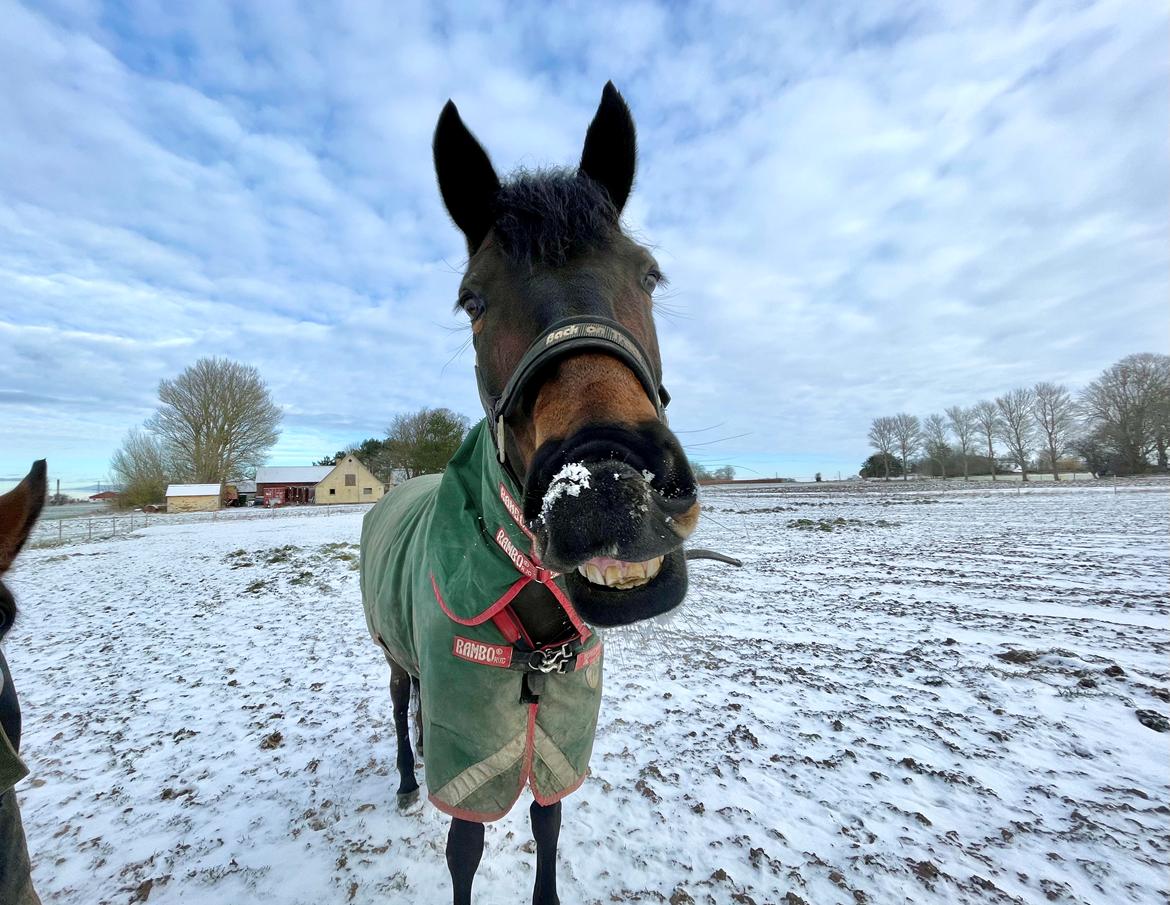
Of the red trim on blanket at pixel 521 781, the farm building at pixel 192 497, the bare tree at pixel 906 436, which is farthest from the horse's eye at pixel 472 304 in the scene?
the bare tree at pixel 906 436

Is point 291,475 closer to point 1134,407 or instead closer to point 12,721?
point 12,721

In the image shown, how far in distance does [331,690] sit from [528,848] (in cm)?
313

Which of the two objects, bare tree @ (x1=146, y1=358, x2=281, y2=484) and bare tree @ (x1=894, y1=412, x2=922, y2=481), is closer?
bare tree @ (x1=146, y1=358, x2=281, y2=484)

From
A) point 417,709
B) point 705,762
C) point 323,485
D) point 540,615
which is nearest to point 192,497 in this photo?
point 323,485

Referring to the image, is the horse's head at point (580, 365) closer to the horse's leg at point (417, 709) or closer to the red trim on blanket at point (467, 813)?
the red trim on blanket at point (467, 813)

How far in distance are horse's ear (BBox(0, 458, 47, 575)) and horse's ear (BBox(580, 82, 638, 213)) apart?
2399 mm

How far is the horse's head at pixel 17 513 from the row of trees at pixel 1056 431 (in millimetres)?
69308

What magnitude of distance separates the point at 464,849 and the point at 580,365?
2119 millimetres

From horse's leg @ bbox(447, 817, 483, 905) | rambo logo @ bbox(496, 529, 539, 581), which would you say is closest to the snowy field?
rambo logo @ bbox(496, 529, 539, 581)

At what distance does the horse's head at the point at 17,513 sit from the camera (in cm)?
184

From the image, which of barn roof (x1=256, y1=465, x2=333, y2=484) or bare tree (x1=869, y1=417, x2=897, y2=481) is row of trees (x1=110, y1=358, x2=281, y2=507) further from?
bare tree (x1=869, y1=417, x2=897, y2=481)

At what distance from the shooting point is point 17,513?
1.87m

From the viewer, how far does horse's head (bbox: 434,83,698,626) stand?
1090 millimetres

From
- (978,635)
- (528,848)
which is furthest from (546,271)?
(978,635)
